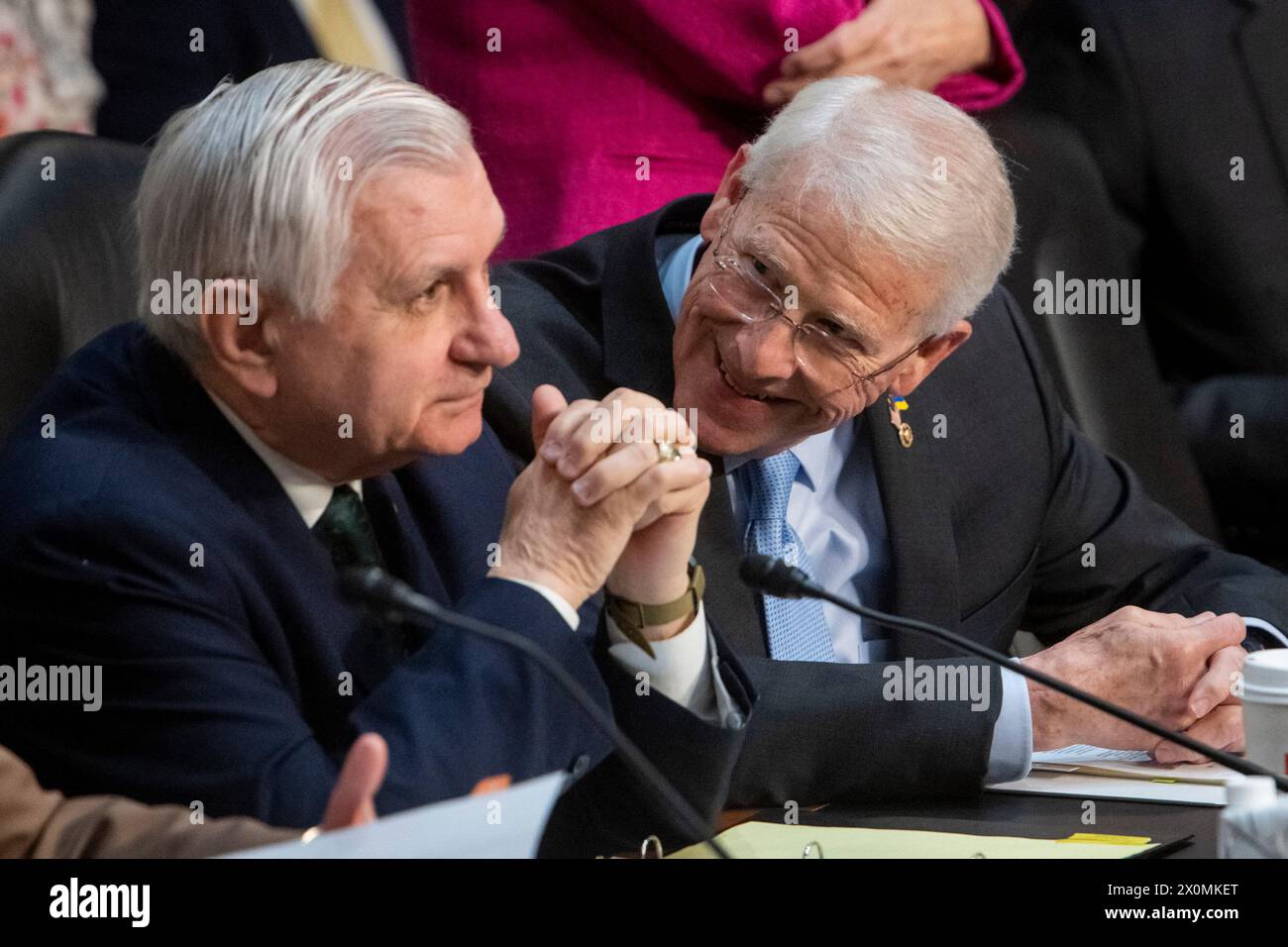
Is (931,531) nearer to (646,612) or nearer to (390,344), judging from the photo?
(646,612)

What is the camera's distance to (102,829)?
1.14 metres

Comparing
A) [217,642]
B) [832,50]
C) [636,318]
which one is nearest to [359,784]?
[217,642]

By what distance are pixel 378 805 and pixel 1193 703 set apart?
106cm

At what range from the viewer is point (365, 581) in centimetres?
120

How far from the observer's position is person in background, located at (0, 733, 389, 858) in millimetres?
1108

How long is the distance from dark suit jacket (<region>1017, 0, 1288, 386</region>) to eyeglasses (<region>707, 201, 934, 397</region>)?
163 cm

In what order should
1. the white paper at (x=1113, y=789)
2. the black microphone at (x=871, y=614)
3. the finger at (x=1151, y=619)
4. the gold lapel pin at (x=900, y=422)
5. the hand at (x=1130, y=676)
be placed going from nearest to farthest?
the black microphone at (x=871, y=614) < the white paper at (x=1113, y=789) < the hand at (x=1130, y=676) < the finger at (x=1151, y=619) < the gold lapel pin at (x=900, y=422)

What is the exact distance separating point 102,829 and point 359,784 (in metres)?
0.20

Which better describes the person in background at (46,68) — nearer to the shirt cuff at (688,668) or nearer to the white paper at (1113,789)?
the shirt cuff at (688,668)

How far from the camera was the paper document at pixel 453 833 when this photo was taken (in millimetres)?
986

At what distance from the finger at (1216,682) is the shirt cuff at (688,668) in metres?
0.65

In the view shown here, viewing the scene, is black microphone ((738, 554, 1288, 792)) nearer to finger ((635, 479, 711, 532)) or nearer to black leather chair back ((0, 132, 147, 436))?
finger ((635, 479, 711, 532))

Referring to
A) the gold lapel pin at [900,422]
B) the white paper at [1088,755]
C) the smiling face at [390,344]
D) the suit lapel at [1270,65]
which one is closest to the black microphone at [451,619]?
the smiling face at [390,344]

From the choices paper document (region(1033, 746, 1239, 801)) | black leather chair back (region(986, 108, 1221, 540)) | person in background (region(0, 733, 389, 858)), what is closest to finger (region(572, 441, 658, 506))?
person in background (region(0, 733, 389, 858))
